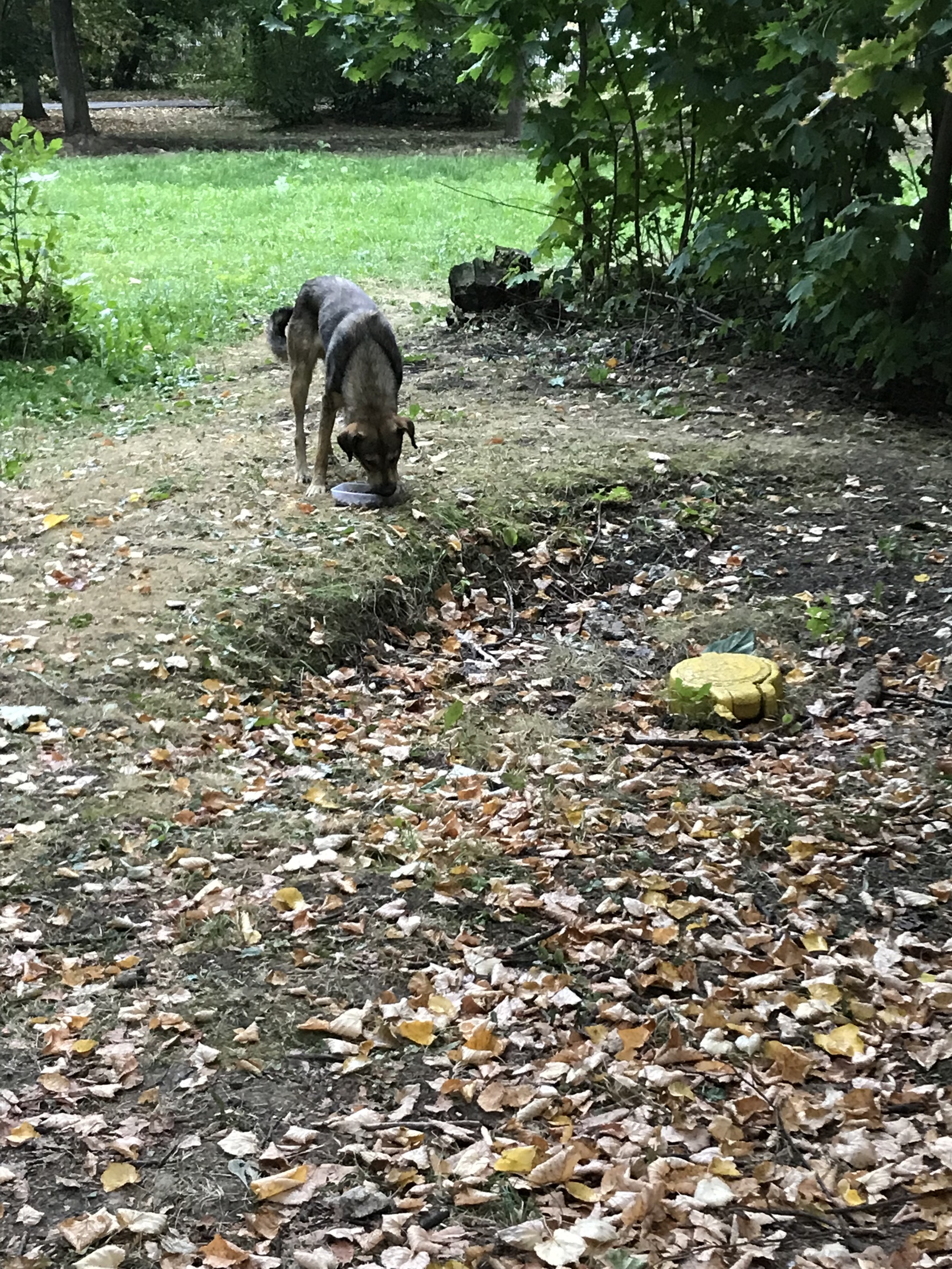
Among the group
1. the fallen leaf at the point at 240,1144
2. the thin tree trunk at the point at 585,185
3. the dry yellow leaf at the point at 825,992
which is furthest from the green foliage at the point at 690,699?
the thin tree trunk at the point at 585,185

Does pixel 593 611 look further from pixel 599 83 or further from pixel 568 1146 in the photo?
pixel 599 83

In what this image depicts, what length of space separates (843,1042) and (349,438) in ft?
15.2

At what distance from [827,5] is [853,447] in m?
2.88

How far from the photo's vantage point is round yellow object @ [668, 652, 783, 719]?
538cm

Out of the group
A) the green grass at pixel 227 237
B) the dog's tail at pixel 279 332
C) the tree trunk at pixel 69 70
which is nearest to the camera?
the dog's tail at pixel 279 332

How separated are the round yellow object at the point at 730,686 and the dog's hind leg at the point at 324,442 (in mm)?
2937

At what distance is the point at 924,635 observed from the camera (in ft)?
20.0

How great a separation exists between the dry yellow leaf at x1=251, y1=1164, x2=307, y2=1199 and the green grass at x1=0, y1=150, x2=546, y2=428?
737 centimetres

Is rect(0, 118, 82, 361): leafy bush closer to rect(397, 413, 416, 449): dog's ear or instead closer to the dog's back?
the dog's back

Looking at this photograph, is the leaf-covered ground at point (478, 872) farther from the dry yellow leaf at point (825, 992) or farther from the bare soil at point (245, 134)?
the bare soil at point (245, 134)

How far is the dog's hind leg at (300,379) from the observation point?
7.76 metres

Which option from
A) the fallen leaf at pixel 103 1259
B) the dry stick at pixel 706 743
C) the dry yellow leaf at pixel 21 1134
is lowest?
the fallen leaf at pixel 103 1259

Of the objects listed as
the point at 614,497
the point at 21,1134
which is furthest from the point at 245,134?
the point at 21,1134

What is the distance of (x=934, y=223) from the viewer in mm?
8844
